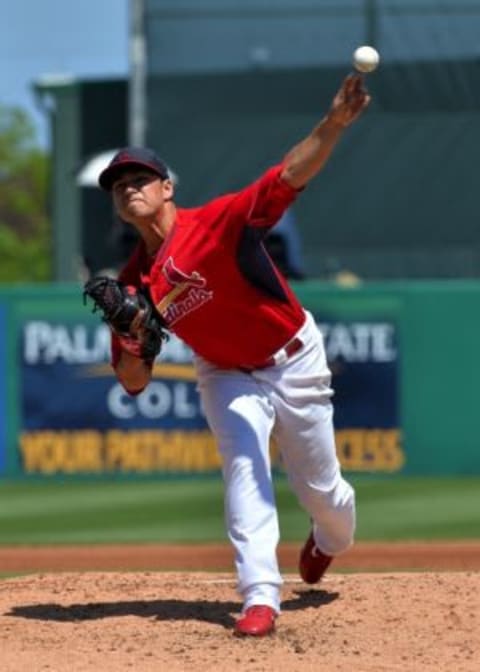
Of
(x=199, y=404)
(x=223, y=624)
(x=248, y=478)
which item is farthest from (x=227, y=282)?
(x=199, y=404)

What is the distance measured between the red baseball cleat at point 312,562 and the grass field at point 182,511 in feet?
9.52

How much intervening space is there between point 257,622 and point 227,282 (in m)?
1.19

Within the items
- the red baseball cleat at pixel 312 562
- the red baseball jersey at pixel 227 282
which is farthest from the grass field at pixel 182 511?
the red baseball jersey at pixel 227 282

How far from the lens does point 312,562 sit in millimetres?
7348

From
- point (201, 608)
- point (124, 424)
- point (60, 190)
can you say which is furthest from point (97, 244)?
point (201, 608)

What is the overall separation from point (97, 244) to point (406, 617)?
723 inches

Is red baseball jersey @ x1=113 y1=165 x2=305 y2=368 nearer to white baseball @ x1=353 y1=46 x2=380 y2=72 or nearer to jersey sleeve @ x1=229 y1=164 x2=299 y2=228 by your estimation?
jersey sleeve @ x1=229 y1=164 x2=299 y2=228

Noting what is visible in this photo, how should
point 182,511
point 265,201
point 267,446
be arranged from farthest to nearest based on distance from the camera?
point 182,511
point 267,446
point 265,201

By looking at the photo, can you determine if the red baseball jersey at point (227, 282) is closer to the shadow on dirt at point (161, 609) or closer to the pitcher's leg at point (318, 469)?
the pitcher's leg at point (318, 469)

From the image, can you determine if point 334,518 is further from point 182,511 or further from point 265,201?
point 182,511

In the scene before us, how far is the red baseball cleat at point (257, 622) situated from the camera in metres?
6.29

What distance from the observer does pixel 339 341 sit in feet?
45.0

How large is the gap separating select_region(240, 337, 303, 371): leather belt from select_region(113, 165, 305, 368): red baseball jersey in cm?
2

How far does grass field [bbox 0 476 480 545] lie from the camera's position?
10.7 meters
